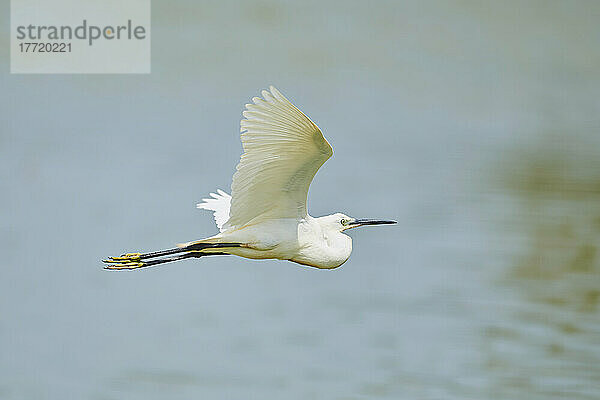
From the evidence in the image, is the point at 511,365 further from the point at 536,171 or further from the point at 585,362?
the point at 536,171

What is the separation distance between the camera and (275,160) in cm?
207

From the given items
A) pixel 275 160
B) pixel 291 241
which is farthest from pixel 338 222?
pixel 275 160

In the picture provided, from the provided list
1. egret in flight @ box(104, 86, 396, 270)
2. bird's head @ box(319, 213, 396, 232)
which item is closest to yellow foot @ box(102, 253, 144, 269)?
egret in flight @ box(104, 86, 396, 270)

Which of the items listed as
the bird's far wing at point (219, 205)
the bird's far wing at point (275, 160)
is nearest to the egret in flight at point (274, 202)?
the bird's far wing at point (275, 160)

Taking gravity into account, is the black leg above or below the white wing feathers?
below

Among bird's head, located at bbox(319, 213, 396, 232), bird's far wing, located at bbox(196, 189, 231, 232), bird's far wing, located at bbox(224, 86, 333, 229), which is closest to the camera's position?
bird's far wing, located at bbox(224, 86, 333, 229)

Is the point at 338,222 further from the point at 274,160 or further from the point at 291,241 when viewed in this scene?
the point at 274,160

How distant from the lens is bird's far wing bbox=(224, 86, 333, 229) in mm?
1947

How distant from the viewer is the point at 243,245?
2129 mm

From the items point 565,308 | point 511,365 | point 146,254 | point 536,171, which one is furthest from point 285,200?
point 536,171

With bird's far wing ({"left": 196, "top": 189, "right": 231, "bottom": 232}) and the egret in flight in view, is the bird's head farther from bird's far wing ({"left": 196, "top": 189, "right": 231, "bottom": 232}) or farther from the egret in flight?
bird's far wing ({"left": 196, "top": 189, "right": 231, "bottom": 232})

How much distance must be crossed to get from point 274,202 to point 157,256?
1.18ft

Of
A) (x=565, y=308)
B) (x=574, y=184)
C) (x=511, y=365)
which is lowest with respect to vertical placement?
(x=511, y=365)

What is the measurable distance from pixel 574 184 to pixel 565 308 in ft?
4.27
